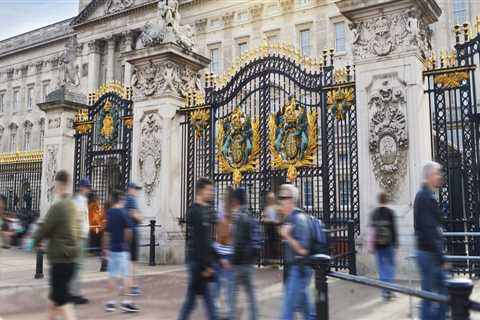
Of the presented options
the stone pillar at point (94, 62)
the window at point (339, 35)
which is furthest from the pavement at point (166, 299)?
the stone pillar at point (94, 62)

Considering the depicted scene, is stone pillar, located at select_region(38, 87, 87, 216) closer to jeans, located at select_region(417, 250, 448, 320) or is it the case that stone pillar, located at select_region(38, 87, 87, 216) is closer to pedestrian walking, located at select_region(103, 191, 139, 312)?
pedestrian walking, located at select_region(103, 191, 139, 312)

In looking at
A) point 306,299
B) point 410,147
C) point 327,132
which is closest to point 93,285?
point 306,299

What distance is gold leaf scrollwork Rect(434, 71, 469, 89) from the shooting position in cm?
962

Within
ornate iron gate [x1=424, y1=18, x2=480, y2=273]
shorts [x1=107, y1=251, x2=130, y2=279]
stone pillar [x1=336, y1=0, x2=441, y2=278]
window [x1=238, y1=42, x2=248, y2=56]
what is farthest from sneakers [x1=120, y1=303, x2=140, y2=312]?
window [x1=238, y1=42, x2=248, y2=56]

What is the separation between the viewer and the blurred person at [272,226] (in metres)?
9.22

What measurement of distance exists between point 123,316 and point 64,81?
11.0 m

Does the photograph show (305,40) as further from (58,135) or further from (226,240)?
(226,240)

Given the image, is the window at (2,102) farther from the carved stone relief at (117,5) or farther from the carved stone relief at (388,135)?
the carved stone relief at (388,135)

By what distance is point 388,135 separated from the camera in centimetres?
963

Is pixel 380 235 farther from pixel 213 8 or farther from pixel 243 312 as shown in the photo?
pixel 213 8

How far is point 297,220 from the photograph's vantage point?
5.53m

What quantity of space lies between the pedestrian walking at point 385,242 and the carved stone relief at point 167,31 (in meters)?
7.99

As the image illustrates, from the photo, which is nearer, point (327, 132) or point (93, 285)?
point (93, 285)

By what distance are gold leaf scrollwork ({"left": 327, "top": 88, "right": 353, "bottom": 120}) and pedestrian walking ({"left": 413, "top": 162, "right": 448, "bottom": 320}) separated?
5.40m
